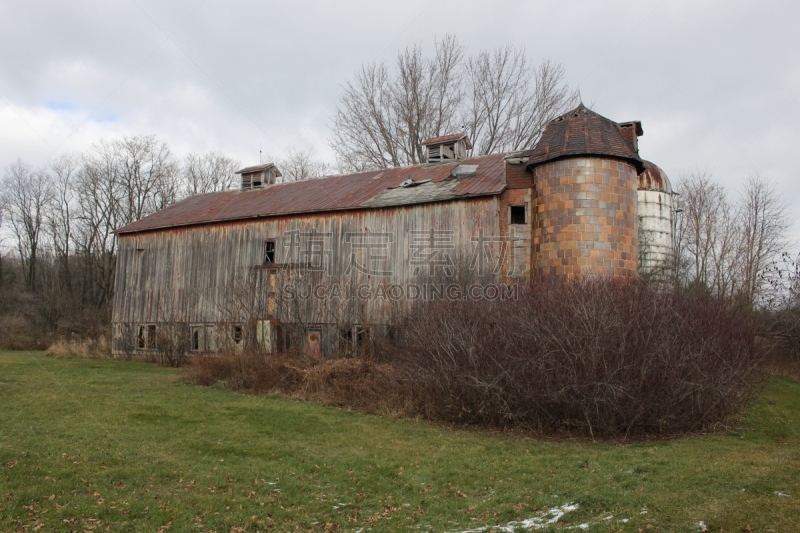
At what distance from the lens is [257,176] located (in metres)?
29.6

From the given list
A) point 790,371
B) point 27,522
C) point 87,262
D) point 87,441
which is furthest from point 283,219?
A: point 87,262

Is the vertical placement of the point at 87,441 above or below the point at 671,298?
below

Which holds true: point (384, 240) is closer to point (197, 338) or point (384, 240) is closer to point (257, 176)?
point (197, 338)

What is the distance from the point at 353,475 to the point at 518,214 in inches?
493

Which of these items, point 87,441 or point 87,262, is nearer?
point 87,441

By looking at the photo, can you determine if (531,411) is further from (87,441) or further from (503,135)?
(503,135)

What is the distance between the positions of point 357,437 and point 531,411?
333 cm

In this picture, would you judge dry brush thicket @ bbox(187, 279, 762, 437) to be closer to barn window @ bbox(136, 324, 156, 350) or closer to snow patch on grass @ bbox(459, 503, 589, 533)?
snow patch on grass @ bbox(459, 503, 589, 533)

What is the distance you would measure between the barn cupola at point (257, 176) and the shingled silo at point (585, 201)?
597 inches

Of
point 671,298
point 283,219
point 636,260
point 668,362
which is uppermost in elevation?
point 283,219

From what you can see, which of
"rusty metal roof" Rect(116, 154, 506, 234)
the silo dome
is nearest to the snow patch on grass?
"rusty metal roof" Rect(116, 154, 506, 234)

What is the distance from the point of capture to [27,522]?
21.4 feet

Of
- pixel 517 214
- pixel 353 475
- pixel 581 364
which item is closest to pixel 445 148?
pixel 517 214

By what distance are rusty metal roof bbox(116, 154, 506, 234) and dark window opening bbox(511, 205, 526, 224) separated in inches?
33.0
